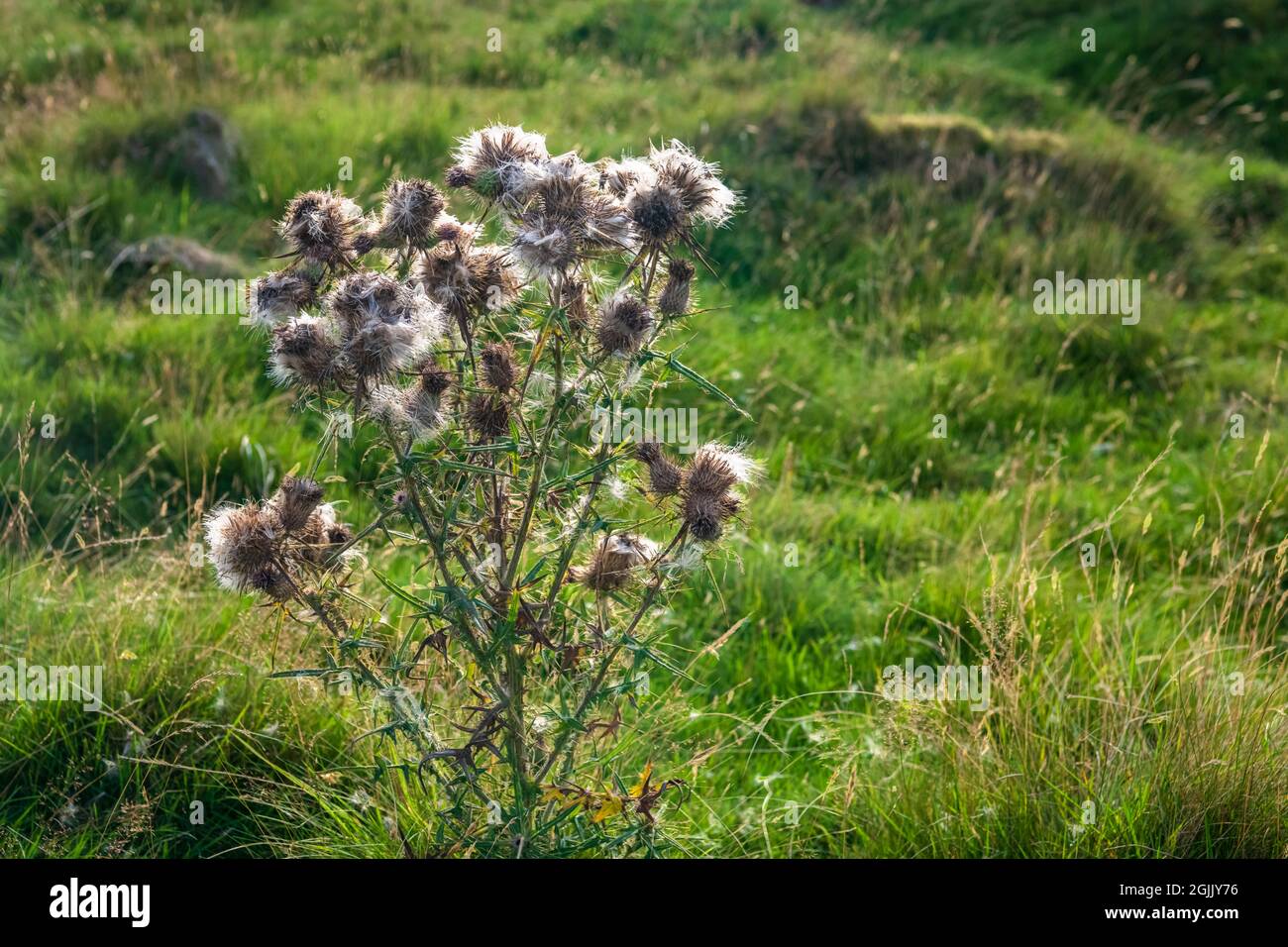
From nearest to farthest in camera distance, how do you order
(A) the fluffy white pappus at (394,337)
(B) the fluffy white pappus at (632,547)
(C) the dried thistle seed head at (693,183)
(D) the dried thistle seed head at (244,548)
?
(A) the fluffy white pappus at (394,337), (C) the dried thistle seed head at (693,183), (D) the dried thistle seed head at (244,548), (B) the fluffy white pappus at (632,547)

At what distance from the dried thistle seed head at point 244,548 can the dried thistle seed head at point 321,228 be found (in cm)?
53

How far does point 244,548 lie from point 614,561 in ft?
2.48

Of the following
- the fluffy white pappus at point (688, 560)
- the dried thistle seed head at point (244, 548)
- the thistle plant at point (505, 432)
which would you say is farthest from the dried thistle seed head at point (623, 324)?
the dried thistle seed head at point (244, 548)

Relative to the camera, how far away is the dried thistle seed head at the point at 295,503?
248 centimetres

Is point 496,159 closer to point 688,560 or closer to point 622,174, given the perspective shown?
point 622,174

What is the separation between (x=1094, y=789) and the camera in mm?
3100

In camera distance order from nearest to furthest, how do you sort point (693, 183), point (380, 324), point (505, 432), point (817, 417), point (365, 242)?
point (380, 324), point (693, 183), point (365, 242), point (505, 432), point (817, 417)

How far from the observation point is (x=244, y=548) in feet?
8.04

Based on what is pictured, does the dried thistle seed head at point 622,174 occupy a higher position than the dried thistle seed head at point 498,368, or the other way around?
the dried thistle seed head at point 622,174

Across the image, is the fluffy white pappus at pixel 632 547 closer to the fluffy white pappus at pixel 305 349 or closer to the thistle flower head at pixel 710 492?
the thistle flower head at pixel 710 492

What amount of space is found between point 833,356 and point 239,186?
3679 millimetres

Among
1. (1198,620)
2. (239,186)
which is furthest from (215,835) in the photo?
(239,186)

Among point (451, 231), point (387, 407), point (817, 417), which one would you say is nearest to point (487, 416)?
point (387, 407)

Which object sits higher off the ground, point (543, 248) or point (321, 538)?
point (543, 248)
